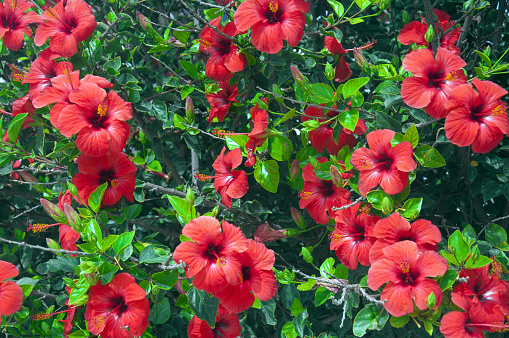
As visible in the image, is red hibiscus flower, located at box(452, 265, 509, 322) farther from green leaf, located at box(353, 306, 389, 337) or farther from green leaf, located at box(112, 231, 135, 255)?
green leaf, located at box(112, 231, 135, 255)

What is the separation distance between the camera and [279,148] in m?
1.55

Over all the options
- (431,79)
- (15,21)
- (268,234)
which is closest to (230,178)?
(268,234)

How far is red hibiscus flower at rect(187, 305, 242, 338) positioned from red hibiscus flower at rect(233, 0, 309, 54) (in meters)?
0.90

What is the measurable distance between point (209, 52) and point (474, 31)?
4.13ft

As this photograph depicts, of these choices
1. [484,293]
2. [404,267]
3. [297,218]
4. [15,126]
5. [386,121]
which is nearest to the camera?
[404,267]

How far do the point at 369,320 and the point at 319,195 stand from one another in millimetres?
457

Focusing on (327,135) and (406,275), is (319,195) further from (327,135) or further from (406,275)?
(406,275)

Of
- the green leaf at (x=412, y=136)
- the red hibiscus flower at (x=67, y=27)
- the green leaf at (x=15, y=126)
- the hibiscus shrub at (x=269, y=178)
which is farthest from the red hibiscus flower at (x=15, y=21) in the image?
the green leaf at (x=412, y=136)

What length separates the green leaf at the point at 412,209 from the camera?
54.4 inches

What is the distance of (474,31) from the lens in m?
2.05

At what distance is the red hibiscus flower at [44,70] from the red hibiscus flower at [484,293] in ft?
5.11

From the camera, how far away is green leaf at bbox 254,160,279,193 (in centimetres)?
153

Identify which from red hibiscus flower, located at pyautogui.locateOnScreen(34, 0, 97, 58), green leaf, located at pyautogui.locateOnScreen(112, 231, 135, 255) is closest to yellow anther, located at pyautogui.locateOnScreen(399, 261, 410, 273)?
green leaf, located at pyautogui.locateOnScreen(112, 231, 135, 255)

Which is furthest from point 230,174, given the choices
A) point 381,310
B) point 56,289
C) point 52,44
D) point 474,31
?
point 474,31
